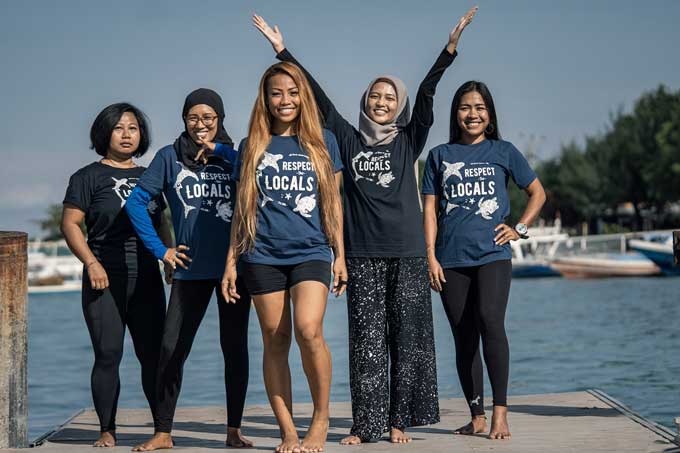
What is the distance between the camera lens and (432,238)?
6.67m

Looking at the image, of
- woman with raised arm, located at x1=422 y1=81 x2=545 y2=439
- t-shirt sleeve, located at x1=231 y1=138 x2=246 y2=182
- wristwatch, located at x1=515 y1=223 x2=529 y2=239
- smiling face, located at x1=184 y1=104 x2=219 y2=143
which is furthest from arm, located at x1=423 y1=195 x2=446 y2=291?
smiling face, located at x1=184 y1=104 x2=219 y2=143

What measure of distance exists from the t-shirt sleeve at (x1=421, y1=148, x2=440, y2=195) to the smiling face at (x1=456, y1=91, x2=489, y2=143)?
Answer: 25 cm

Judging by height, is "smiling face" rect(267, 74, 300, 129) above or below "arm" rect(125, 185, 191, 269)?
above

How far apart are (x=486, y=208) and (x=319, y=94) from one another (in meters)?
1.18

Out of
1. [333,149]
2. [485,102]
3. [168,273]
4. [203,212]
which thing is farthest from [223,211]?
[485,102]

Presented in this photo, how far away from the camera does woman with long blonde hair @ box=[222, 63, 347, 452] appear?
584cm

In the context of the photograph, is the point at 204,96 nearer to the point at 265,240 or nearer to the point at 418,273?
the point at 265,240

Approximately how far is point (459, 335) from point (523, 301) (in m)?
39.5

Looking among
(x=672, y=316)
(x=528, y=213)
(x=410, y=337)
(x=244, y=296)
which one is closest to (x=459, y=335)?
(x=410, y=337)

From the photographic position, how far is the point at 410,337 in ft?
21.2

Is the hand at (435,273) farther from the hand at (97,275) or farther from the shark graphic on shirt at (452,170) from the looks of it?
the hand at (97,275)

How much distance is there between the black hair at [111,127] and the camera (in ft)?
21.9

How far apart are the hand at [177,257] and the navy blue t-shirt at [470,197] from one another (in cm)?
150

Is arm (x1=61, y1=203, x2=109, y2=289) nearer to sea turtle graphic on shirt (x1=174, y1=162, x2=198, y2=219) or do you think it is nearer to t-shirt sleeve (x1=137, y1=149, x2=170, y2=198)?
t-shirt sleeve (x1=137, y1=149, x2=170, y2=198)
